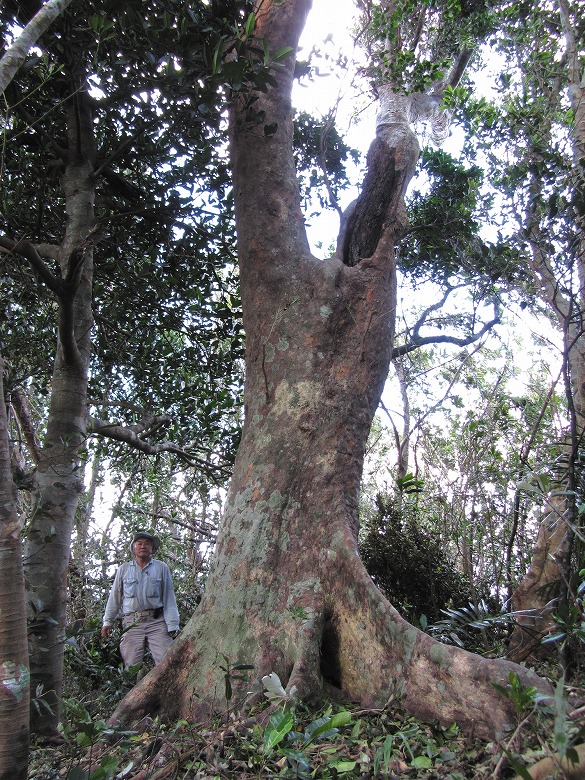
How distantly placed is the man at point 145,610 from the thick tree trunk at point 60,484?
2057mm

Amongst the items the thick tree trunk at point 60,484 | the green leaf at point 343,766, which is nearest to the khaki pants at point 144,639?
the thick tree trunk at point 60,484

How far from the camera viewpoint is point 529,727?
1.96 meters

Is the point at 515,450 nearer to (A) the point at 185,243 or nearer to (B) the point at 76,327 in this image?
(A) the point at 185,243

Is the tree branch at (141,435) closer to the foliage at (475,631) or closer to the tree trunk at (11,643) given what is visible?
the tree trunk at (11,643)

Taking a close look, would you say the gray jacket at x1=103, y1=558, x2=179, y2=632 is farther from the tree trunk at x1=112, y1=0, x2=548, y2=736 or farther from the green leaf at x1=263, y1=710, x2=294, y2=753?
the green leaf at x1=263, y1=710, x2=294, y2=753

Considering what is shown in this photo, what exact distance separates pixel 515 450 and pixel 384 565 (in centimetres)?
197

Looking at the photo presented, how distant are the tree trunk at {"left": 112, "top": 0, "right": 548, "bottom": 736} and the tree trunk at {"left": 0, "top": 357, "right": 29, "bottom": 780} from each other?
1.18m

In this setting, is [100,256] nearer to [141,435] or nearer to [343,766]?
[141,435]

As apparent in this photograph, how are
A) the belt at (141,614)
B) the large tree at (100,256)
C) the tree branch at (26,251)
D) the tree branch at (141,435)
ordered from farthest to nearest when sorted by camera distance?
the belt at (141,614), the tree branch at (141,435), the large tree at (100,256), the tree branch at (26,251)

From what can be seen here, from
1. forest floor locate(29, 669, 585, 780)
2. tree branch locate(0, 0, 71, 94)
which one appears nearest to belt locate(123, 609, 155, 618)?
forest floor locate(29, 669, 585, 780)

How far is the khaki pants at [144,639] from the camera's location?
17.7 feet

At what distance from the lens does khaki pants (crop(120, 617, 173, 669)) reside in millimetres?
5395

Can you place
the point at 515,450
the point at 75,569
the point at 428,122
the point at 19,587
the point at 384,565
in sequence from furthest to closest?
the point at 428,122 → the point at 75,569 → the point at 515,450 → the point at 384,565 → the point at 19,587

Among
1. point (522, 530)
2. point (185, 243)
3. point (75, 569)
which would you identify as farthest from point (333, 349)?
point (75, 569)
